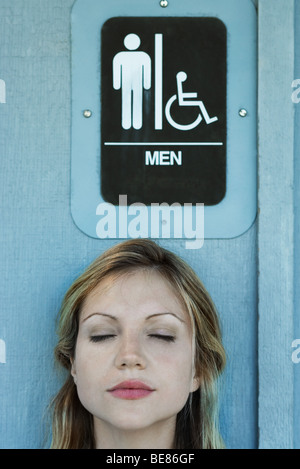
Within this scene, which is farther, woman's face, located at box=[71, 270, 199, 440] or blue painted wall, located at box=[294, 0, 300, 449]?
blue painted wall, located at box=[294, 0, 300, 449]

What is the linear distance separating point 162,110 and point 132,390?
671 millimetres

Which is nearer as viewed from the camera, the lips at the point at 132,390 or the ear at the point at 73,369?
the lips at the point at 132,390

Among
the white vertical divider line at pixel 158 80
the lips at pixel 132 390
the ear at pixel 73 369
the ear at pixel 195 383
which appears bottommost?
the lips at pixel 132 390

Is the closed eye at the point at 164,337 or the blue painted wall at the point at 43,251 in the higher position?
the blue painted wall at the point at 43,251

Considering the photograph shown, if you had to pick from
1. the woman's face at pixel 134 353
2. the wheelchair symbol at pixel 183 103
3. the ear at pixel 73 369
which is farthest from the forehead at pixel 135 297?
the wheelchair symbol at pixel 183 103

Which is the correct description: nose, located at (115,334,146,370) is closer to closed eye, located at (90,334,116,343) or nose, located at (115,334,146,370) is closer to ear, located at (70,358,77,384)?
closed eye, located at (90,334,116,343)

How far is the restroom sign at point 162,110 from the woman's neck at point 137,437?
529 millimetres

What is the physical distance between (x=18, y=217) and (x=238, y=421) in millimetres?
731

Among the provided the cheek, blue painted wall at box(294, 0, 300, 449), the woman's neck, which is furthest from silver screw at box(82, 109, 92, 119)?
the woman's neck

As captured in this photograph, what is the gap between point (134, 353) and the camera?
1.58m

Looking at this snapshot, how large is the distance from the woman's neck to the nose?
170mm

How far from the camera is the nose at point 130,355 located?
5.16 ft

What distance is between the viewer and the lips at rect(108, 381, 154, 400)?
157 centimetres
